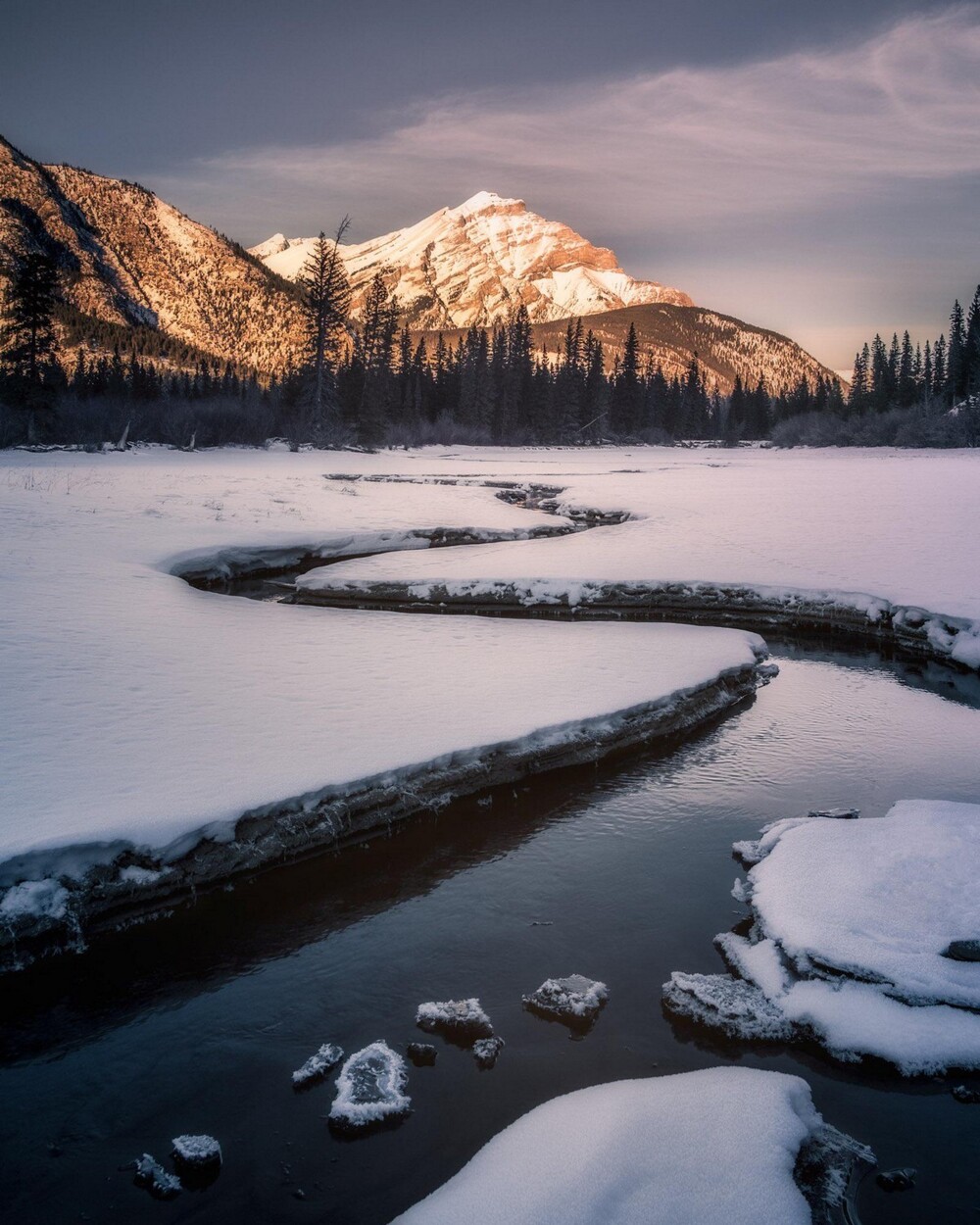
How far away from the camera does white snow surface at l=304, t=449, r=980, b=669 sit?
14.0m

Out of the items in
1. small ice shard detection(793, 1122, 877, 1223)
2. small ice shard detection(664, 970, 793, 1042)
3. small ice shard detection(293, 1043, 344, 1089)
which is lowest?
small ice shard detection(293, 1043, 344, 1089)

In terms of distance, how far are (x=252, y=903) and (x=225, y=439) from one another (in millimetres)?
46385

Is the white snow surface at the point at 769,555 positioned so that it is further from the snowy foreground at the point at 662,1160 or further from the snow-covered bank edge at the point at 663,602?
the snowy foreground at the point at 662,1160

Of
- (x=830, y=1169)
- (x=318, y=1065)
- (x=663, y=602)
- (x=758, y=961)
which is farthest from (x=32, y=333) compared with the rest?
(x=830, y=1169)

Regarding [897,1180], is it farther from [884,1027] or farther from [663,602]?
[663,602]

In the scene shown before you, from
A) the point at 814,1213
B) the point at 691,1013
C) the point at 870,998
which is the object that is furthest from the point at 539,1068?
the point at 870,998

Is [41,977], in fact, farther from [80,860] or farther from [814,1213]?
[814,1213]

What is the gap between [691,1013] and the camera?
4.46 meters

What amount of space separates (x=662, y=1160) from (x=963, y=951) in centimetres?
228

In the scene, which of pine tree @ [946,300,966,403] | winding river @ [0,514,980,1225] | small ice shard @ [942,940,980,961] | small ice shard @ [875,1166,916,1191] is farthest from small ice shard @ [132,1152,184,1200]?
pine tree @ [946,300,966,403]

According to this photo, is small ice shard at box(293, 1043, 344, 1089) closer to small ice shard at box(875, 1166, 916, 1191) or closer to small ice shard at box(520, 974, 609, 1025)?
small ice shard at box(520, 974, 609, 1025)


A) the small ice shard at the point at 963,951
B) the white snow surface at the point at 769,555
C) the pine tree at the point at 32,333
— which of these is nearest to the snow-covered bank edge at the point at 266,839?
the small ice shard at the point at 963,951

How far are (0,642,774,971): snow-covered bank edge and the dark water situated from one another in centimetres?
17

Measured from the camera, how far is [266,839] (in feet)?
18.7
